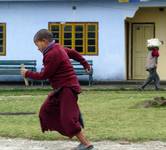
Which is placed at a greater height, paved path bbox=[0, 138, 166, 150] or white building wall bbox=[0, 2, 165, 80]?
white building wall bbox=[0, 2, 165, 80]

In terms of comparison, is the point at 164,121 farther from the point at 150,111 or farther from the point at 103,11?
the point at 103,11

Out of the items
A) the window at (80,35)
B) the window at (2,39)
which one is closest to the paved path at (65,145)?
the window at (80,35)

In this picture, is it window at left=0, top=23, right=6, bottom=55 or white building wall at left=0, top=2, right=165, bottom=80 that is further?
window at left=0, top=23, right=6, bottom=55

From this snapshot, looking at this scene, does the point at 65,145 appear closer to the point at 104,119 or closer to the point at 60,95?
the point at 60,95

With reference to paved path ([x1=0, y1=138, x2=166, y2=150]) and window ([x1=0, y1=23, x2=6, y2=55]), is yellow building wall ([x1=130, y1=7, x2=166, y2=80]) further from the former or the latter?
paved path ([x1=0, y1=138, x2=166, y2=150])

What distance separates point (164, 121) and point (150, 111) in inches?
62.4

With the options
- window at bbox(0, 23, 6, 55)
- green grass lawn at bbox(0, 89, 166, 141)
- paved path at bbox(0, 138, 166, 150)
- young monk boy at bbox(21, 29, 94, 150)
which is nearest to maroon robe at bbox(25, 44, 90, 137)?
young monk boy at bbox(21, 29, 94, 150)

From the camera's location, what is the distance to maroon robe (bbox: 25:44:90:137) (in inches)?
355

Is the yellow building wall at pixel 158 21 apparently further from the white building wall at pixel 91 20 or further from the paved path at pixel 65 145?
the paved path at pixel 65 145

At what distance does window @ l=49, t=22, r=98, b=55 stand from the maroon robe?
1437 centimetres

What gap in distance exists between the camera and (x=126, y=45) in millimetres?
24453

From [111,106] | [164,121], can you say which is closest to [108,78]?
[111,106]

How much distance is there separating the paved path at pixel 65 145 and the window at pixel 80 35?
45.0 ft

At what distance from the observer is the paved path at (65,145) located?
9497 mm
